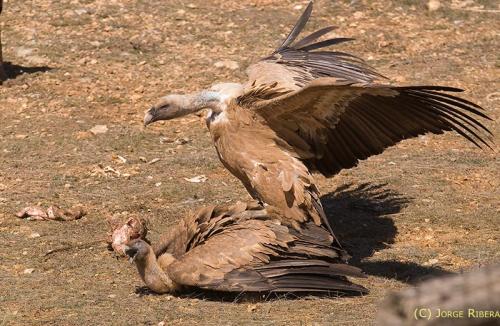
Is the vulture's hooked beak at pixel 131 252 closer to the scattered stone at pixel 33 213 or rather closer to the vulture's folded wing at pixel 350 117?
the vulture's folded wing at pixel 350 117

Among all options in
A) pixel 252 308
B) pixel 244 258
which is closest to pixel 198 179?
pixel 244 258

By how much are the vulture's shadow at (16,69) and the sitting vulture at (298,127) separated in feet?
16.9

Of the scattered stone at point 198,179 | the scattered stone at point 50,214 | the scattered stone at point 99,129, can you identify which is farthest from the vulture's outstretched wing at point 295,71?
the scattered stone at point 99,129

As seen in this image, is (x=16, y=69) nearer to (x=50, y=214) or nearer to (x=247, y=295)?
(x=50, y=214)

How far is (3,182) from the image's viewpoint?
8.08 m

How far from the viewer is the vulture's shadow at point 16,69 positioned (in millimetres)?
11082

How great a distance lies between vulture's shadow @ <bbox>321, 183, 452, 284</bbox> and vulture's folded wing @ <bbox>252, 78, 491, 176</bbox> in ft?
2.02

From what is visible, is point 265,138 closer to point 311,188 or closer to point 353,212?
point 311,188

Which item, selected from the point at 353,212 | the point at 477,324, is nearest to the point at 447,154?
the point at 353,212

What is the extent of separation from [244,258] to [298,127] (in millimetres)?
1211

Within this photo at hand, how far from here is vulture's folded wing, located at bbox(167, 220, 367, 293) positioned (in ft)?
17.6

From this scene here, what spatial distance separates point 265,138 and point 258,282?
1215 mm

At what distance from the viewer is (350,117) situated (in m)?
6.13

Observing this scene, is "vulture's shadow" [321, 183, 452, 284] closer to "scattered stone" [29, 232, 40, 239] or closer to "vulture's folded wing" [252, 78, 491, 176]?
"vulture's folded wing" [252, 78, 491, 176]
